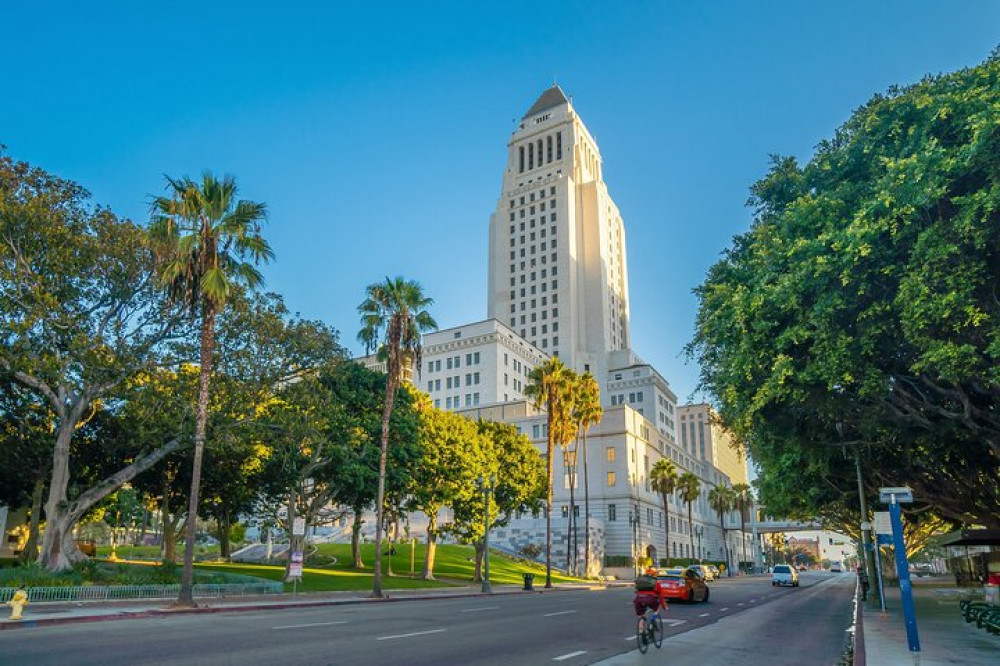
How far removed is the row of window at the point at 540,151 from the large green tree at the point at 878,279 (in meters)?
127

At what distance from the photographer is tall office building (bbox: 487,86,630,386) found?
410 feet

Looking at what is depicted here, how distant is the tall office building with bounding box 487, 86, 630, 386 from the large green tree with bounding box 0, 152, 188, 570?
96.6m

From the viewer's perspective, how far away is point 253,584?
27.5 metres

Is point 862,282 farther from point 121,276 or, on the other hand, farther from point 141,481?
point 141,481

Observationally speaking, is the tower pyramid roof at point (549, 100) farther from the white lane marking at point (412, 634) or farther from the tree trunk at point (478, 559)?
the white lane marking at point (412, 634)

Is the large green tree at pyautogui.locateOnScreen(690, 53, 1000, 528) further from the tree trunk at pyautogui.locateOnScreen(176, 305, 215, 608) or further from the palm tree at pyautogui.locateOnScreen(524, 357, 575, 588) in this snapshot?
the palm tree at pyautogui.locateOnScreen(524, 357, 575, 588)

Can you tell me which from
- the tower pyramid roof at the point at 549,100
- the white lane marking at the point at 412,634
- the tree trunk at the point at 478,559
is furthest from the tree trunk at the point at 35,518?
the tower pyramid roof at the point at 549,100

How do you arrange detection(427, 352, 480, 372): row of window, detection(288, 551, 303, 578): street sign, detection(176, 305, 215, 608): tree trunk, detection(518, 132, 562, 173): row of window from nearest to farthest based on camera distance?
detection(176, 305, 215, 608): tree trunk
detection(288, 551, 303, 578): street sign
detection(427, 352, 480, 372): row of window
detection(518, 132, 562, 173): row of window

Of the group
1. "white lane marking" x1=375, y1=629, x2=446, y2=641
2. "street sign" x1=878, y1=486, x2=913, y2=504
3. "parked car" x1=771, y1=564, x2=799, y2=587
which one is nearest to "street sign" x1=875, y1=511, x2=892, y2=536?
"street sign" x1=878, y1=486, x2=913, y2=504

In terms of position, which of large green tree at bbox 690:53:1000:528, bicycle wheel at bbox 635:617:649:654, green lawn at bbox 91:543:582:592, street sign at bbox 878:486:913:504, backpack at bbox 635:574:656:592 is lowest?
green lawn at bbox 91:543:582:592

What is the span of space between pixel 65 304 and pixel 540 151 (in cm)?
12626

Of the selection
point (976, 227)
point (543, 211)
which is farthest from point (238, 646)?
point (543, 211)

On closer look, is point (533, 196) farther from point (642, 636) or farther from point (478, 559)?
point (642, 636)

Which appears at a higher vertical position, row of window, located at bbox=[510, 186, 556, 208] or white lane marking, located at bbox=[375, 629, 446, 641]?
row of window, located at bbox=[510, 186, 556, 208]
